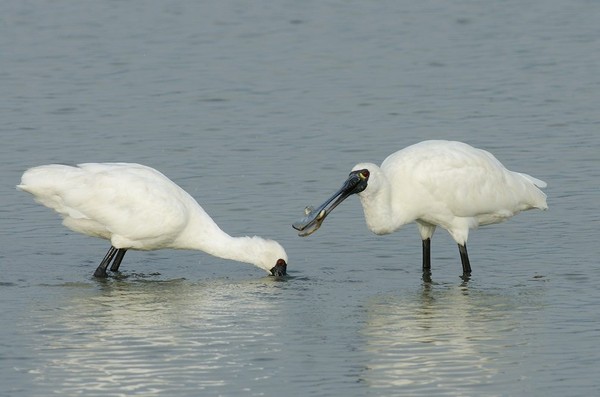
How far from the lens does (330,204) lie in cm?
1430

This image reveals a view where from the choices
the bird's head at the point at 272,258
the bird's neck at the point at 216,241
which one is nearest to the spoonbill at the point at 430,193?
the bird's head at the point at 272,258

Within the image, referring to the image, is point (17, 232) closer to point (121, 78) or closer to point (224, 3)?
point (121, 78)

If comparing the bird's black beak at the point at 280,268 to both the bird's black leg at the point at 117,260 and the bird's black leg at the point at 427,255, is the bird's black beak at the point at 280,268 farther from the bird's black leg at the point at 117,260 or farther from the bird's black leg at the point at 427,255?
the bird's black leg at the point at 117,260

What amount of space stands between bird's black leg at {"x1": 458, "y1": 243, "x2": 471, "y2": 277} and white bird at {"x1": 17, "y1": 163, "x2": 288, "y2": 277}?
157 cm

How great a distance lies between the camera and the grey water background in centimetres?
1097

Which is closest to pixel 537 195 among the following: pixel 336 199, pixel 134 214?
pixel 336 199

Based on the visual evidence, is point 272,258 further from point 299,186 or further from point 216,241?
point 299,186

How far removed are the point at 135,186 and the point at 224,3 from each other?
1355 centimetres

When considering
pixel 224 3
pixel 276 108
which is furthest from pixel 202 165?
pixel 224 3

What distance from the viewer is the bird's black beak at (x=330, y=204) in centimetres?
1406

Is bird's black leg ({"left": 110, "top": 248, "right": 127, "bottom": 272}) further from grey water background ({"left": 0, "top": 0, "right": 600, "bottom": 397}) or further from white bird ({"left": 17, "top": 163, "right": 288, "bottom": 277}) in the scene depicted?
grey water background ({"left": 0, "top": 0, "right": 600, "bottom": 397})

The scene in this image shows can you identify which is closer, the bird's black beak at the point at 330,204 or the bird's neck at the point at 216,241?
the bird's black beak at the point at 330,204

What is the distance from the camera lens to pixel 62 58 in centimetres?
2320

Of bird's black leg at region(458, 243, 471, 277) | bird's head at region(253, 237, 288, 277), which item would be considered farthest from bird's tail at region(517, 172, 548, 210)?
bird's head at region(253, 237, 288, 277)
